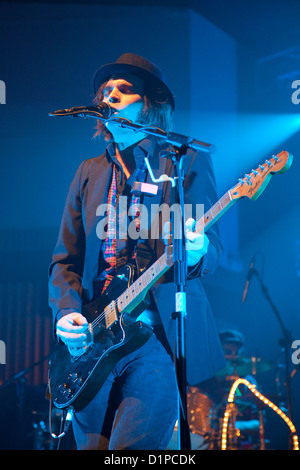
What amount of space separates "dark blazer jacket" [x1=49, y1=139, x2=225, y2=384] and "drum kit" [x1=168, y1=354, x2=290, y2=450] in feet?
11.2

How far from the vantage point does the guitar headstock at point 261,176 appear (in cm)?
228

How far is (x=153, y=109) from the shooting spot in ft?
10.6

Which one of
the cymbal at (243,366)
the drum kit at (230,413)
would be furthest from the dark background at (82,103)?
the drum kit at (230,413)

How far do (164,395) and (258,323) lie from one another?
18.7 ft

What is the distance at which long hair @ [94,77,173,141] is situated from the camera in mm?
3168

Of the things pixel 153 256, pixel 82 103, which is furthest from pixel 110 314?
pixel 82 103

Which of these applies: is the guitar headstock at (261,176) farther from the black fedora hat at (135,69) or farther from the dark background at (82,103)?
the dark background at (82,103)

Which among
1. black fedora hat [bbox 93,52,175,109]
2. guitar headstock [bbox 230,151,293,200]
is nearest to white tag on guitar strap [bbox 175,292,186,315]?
guitar headstock [bbox 230,151,293,200]

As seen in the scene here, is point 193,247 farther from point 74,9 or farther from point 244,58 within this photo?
point 244,58

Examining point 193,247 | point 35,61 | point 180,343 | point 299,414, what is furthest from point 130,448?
point 299,414

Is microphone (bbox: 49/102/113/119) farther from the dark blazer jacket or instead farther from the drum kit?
the drum kit

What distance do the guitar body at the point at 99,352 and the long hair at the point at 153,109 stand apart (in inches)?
42.0

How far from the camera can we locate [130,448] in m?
2.21

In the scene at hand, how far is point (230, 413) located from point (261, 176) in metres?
4.21
